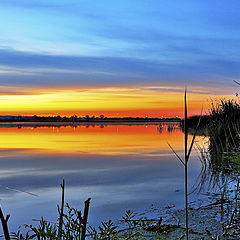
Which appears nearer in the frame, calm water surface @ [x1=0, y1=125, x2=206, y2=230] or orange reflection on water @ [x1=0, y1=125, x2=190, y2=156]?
calm water surface @ [x1=0, y1=125, x2=206, y2=230]

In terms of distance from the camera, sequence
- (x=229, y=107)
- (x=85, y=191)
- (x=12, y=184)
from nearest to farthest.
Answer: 1. (x=85, y=191)
2. (x=12, y=184)
3. (x=229, y=107)

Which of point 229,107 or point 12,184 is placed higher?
point 229,107

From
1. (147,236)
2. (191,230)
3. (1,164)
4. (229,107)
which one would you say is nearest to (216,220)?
(191,230)

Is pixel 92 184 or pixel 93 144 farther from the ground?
pixel 93 144

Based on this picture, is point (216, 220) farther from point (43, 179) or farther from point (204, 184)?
point (43, 179)

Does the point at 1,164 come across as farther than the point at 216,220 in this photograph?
Yes

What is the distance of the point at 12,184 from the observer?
7.84 metres

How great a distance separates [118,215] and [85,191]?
6.62 feet

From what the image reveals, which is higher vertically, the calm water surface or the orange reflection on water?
the orange reflection on water

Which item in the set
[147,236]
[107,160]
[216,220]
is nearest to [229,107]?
[107,160]

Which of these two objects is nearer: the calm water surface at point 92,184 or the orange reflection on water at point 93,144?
the calm water surface at point 92,184

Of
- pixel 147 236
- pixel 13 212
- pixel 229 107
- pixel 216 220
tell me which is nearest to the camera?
pixel 147 236

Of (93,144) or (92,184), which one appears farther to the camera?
(93,144)

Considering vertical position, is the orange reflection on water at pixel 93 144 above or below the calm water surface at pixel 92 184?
above
